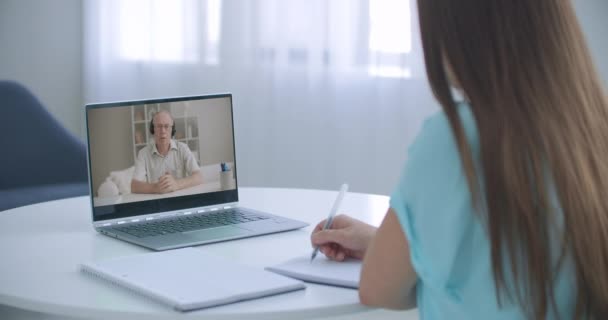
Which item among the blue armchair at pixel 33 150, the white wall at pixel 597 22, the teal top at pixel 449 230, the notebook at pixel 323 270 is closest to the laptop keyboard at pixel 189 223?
the notebook at pixel 323 270

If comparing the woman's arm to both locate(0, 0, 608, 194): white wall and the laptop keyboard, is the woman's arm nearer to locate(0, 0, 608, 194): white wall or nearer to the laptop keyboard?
the laptop keyboard

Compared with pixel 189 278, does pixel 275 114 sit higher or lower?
higher

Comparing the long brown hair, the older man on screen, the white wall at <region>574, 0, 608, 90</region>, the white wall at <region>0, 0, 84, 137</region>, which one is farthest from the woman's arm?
the white wall at <region>0, 0, 84, 137</region>

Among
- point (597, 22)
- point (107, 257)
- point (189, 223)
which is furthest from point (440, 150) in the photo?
point (597, 22)

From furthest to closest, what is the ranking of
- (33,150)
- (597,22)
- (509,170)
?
(597,22), (33,150), (509,170)

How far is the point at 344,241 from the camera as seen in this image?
4.59 ft

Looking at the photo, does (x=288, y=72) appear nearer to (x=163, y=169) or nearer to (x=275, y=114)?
(x=275, y=114)

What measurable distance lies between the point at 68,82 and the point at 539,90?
3.27 meters

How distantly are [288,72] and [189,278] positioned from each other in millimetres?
2623

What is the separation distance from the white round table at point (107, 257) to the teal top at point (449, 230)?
16 centimetres

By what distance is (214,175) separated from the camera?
1.84 metres

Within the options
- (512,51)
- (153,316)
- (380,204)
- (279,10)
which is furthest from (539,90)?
(279,10)

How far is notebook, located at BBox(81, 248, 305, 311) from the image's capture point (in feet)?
3.90

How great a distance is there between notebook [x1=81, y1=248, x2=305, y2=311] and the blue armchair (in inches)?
71.8
